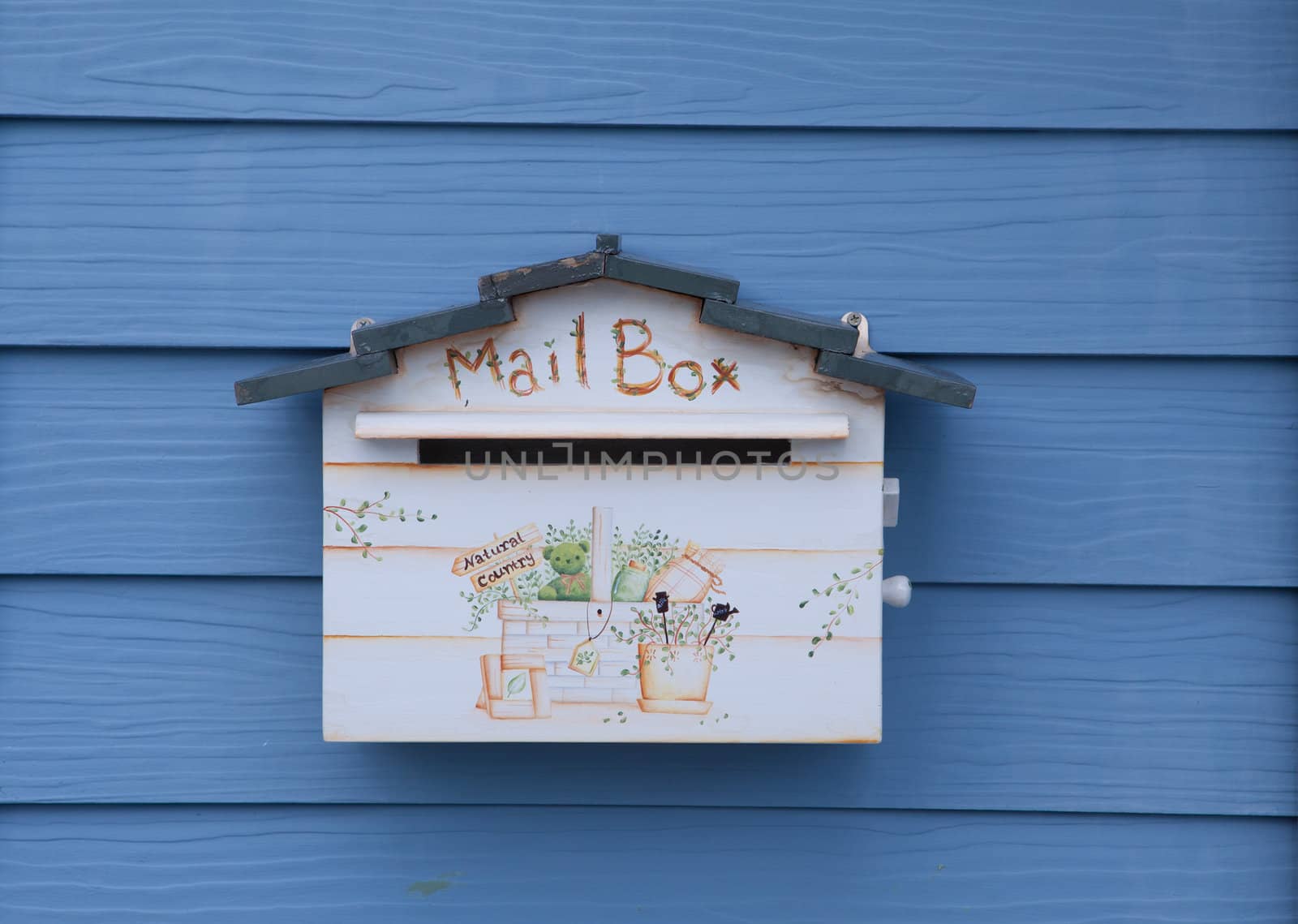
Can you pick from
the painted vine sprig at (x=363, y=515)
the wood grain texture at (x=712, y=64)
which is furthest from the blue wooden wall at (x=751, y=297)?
the painted vine sprig at (x=363, y=515)

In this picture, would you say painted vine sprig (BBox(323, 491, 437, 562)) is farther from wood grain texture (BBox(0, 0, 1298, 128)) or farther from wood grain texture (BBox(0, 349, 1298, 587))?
wood grain texture (BBox(0, 0, 1298, 128))

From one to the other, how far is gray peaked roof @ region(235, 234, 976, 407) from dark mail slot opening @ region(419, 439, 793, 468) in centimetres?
8

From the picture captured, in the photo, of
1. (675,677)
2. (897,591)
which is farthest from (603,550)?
(897,591)

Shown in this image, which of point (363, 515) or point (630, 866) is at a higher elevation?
point (363, 515)

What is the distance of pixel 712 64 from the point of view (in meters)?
0.74

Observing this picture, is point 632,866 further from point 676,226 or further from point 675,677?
point 676,226

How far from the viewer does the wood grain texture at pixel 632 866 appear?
0.76m

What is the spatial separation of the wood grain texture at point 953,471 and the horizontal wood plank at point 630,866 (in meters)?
0.21

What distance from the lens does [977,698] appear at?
766 millimetres

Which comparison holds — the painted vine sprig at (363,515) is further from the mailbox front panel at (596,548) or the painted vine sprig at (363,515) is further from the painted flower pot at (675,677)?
the painted flower pot at (675,677)

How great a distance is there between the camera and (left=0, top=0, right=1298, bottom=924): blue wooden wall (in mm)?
742

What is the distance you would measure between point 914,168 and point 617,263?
0.94 ft

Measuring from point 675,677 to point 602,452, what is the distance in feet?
0.56

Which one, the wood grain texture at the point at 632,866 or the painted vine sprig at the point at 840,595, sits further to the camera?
the wood grain texture at the point at 632,866
